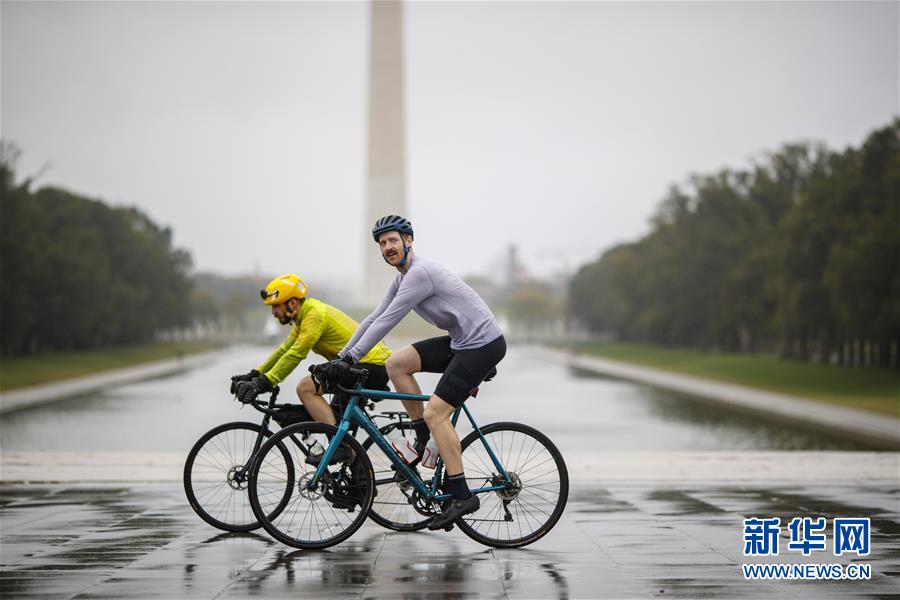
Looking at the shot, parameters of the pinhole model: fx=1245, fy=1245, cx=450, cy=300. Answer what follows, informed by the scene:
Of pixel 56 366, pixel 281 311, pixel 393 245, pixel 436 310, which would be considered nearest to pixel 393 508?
pixel 281 311

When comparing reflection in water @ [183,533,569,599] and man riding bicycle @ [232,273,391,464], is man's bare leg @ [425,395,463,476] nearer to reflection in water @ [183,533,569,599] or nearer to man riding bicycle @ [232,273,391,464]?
reflection in water @ [183,533,569,599]

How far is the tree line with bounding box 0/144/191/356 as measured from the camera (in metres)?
55.2

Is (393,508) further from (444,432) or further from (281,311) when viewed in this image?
(281,311)

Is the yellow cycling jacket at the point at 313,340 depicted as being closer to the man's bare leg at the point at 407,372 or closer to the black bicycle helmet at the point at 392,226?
the man's bare leg at the point at 407,372

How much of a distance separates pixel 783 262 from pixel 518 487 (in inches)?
1842

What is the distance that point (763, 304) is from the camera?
63938 mm

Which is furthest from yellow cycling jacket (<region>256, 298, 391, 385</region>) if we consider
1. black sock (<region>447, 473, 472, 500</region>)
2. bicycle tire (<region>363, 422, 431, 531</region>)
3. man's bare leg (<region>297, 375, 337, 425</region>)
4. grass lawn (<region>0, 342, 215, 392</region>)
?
grass lawn (<region>0, 342, 215, 392</region>)

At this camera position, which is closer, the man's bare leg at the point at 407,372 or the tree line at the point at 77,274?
the man's bare leg at the point at 407,372

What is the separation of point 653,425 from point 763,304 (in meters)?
44.1

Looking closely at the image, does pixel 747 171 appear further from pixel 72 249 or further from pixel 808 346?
pixel 72 249

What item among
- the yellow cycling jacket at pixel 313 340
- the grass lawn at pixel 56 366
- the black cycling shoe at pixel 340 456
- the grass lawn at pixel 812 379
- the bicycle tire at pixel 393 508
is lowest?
the grass lawn at pixel 812 379

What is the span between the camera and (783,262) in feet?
172

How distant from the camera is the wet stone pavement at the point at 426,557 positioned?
6.41 meters

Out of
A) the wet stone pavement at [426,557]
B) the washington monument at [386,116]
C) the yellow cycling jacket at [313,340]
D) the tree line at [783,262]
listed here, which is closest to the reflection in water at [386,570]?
the wet stone pavement at [426,557]
